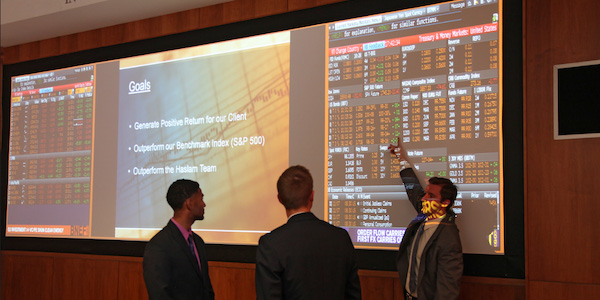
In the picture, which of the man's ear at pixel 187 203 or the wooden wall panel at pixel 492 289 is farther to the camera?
the wooden wall panel at pixel 492 289

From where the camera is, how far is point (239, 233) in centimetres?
413

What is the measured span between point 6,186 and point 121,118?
158 centimetres

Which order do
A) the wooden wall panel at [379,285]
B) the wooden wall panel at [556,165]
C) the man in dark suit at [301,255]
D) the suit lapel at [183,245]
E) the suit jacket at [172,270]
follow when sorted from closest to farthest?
the man in dark suit at [301,255] → the suit jacket at [172,270] → the suit lapel at [183,245] → the wooden wall panel at [556,165] → the wooden wall panel at [379,285]

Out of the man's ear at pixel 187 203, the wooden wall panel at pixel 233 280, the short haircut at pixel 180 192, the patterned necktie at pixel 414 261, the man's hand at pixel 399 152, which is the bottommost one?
the wooden wall panel at pixel 233 280

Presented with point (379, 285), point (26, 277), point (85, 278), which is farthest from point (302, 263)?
point (26, 277)

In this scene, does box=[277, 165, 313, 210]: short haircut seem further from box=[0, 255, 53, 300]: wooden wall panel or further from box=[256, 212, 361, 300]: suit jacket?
box=[0, 255, 53, 300]: wooden wall panel

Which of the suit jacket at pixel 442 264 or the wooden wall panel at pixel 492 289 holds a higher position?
the suit jacket at pixel 442 264

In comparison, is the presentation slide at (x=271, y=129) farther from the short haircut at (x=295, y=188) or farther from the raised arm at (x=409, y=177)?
the short haircut at (x=295, y=188)

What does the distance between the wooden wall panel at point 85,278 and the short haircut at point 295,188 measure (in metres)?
2.84

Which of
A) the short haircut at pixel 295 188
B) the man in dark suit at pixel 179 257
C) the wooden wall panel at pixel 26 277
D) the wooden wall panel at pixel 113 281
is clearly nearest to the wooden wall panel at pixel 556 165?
the wooden wall panel at pixel 113 281

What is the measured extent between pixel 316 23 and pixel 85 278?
2.94 metres

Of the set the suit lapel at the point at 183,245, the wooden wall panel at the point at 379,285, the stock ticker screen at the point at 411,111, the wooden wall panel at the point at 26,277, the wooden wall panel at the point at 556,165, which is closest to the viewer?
the suit lapel at the point at 183,245

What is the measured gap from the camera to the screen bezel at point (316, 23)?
318cm

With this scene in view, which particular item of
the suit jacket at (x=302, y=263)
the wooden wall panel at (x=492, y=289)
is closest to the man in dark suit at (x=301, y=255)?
the suit jacket at (x=302, y=263)
